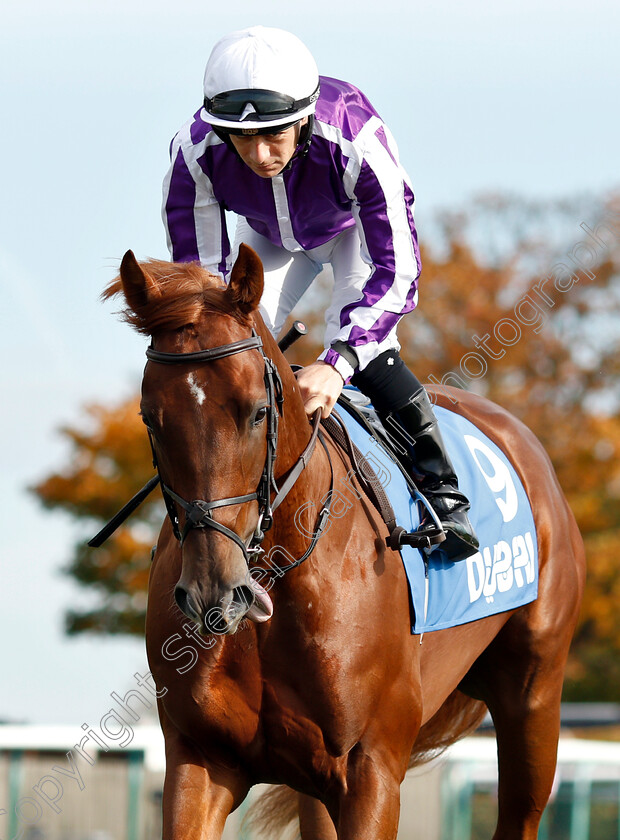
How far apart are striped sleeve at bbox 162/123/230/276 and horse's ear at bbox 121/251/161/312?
91 centimetres

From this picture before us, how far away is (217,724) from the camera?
12.0 feet

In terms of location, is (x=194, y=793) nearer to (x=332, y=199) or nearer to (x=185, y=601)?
(x=185, y=601)

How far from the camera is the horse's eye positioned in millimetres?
3139

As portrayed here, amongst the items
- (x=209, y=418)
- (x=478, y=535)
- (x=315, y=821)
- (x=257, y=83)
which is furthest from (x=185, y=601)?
(x=315, y=821)

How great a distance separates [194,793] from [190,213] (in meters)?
2.07

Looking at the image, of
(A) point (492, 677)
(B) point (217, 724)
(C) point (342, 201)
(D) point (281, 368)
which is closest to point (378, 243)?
(C) point (342, 201)

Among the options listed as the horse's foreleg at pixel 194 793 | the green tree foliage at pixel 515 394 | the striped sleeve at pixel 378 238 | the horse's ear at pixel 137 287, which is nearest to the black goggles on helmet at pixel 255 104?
the striped sleeve at pixel 378 238

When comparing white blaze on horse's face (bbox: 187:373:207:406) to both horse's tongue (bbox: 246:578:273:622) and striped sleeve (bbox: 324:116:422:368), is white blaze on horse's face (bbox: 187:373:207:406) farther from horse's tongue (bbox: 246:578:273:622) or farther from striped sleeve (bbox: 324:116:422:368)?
striped sleeve (bbox: 324:116:422:368)

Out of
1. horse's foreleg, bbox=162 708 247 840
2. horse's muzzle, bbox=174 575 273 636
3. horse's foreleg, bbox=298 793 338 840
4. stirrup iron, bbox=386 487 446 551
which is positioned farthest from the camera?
horse's foreleg, bbox=298 793 338 840

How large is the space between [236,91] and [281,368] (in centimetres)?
94

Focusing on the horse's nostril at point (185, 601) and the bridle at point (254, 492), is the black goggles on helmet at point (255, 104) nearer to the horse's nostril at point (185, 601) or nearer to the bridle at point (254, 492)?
the bridle at point (254, 492)

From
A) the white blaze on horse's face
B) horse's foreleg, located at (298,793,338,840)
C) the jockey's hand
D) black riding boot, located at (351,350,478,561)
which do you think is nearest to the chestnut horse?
the white blaze on horse's face

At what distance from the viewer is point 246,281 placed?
10.7 ft

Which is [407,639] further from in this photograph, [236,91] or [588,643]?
[588,643]
